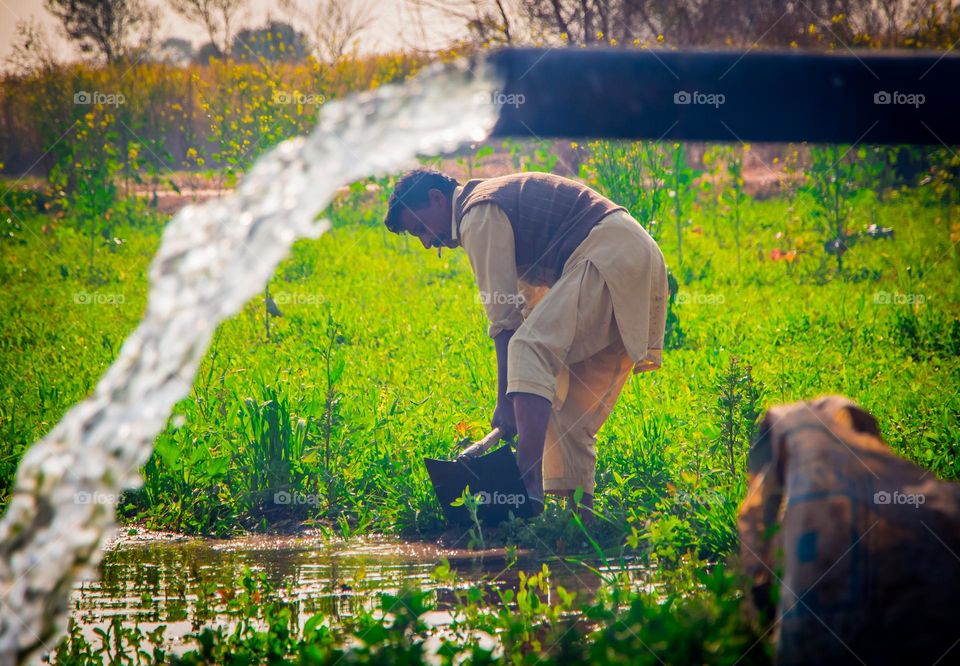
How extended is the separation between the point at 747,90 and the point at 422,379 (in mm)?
5025

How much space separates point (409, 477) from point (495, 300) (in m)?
1.02

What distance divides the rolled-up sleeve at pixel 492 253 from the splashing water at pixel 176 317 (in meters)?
2.01

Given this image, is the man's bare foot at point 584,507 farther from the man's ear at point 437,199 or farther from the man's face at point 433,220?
the man's ear at point 437,199

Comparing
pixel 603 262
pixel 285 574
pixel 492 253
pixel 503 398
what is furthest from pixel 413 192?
pixel 285 574

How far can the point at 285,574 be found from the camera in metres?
4.09

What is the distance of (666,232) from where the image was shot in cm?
1277

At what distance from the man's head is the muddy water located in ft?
4.43

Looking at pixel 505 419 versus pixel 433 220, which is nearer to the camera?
pixel 433 220

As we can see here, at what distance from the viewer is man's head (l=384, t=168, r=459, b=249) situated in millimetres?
4457

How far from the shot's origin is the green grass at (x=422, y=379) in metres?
4.79

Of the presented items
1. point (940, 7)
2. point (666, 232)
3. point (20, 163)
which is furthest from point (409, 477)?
point (20, 163)

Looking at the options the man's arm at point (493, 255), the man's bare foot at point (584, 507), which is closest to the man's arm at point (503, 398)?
the man's arm at point (493, 255)

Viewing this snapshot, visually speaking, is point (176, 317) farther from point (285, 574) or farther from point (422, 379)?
point (422, 379)

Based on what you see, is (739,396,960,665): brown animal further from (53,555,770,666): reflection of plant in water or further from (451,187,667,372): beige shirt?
(451,187,667,372): beige shirt
